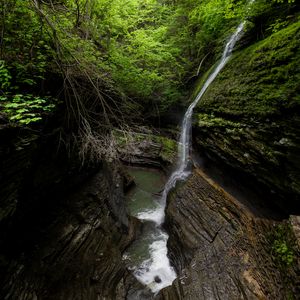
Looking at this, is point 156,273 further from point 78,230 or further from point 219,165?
point 219,165

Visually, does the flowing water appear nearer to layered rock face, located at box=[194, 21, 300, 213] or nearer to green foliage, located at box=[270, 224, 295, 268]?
layered rock face, located at box=[194, 21, 300, 213]

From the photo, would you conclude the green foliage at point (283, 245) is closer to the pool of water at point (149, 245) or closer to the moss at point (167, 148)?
the pool of water at point (149, 245)

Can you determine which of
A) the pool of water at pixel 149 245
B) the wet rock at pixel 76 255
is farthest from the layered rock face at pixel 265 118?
the wet rock at pixel 76 255

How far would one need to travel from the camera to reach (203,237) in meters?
5.88

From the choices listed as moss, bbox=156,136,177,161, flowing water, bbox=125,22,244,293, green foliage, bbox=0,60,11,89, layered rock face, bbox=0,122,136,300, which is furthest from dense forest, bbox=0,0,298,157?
flowing water, bbox=125,22,244,293

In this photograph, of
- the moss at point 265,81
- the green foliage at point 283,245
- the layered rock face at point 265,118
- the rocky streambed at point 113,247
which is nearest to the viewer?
the rocky streambed at point 113,247

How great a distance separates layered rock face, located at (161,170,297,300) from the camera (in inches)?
167

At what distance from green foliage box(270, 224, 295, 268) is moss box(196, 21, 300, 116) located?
2.56 metres

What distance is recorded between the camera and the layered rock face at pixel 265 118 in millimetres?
4414

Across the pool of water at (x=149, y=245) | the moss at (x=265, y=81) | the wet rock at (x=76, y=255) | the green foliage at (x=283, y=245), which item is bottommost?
the pool of water at (x=149, y=245)

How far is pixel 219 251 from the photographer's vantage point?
525cm

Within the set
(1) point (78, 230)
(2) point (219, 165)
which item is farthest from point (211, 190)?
(1) point (78, 230)

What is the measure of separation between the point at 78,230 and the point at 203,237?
11.3 ft

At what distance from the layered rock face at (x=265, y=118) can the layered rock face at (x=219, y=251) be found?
3.55 feet
